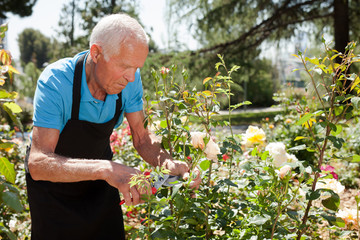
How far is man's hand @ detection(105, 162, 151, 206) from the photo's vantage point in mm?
1112

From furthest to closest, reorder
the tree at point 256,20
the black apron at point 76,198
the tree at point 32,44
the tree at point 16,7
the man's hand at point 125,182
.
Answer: the tree at point 32,44, the tree at point 16,7, the tree at point 256,20, the black apron at point 76,198, the man's hand at point 125,182

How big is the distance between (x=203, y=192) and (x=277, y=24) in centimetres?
834

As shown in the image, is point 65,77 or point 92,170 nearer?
point 92,170

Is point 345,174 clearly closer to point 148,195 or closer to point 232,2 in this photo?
point 148,195

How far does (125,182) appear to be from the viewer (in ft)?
3.65

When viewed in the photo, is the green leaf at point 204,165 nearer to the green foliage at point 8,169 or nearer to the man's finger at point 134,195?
the man's finger at point 134,195

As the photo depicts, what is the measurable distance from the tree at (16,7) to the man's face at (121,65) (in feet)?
54.4

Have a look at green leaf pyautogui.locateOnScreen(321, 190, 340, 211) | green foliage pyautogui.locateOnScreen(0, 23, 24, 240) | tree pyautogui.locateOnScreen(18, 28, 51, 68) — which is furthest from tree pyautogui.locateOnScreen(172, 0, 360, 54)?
tree pyautogui.locateOnScreen(18, 28, 51, 68)

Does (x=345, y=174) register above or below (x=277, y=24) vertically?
below

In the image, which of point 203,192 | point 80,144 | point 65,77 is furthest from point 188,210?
point 65,77

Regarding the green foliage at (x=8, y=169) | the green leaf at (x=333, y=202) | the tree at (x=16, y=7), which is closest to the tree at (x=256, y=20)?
the green leaf at (x=333, y=202)

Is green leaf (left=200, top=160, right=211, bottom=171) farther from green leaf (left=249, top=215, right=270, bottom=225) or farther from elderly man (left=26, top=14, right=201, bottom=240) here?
green leaf (left=249, top=215, right=270, bottom=225)

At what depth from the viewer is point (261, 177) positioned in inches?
54.7

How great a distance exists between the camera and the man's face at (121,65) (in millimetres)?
1235
